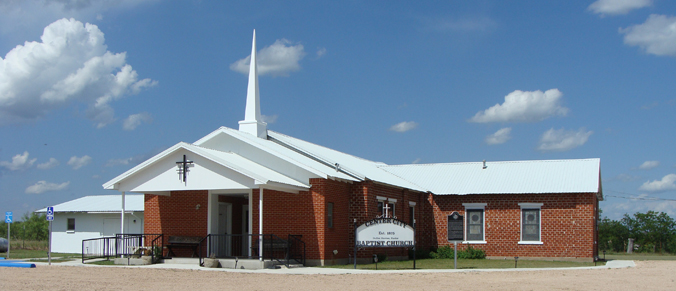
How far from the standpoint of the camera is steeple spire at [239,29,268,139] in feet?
87.8

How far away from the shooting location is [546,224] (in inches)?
1131

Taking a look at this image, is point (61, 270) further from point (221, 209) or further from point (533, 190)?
point (533, 190)

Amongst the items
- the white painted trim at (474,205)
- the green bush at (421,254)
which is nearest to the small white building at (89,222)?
the green bush at (421,254)

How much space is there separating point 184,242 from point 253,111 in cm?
632

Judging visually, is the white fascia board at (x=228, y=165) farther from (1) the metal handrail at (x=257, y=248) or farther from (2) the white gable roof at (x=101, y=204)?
(2) the white gable roof at (x=101, y=204)

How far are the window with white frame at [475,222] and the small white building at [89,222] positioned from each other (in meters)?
17.3

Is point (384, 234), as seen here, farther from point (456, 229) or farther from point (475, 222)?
point (475, 222)

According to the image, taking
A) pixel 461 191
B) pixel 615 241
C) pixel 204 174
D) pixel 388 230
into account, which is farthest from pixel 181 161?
pixel 615 241

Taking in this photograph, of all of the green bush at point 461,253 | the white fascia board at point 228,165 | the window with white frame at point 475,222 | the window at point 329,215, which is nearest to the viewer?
the white fascia board at point 228,165

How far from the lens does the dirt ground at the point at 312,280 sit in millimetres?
15164

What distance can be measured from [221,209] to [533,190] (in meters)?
13.7

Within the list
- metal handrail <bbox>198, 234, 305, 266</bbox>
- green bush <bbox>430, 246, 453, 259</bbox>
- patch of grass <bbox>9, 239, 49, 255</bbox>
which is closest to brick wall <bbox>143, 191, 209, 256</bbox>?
metal handrail <bbox>198, 234, 305, 266</bbox>

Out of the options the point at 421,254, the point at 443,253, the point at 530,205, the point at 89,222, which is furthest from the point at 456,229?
the point at 89,222

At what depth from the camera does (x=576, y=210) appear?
28.2 m
